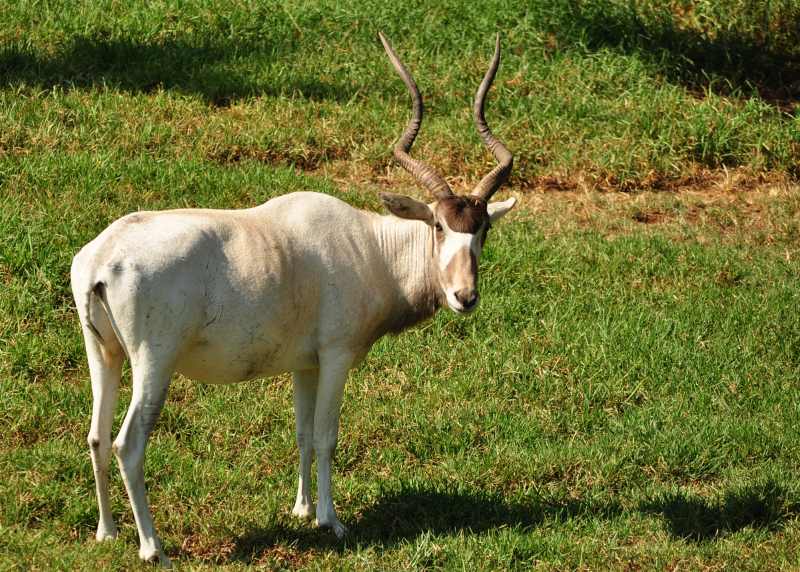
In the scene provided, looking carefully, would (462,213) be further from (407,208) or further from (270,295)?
(270,295)

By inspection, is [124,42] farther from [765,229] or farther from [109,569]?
[109,569]

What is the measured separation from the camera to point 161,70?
1305 cm

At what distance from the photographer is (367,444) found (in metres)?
8.17

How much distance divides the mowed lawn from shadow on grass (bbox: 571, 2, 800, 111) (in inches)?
1.4

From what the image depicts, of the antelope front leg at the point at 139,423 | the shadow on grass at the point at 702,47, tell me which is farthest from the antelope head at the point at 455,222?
the shadow on grass at the point at 702,47

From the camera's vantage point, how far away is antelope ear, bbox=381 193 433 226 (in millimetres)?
7074

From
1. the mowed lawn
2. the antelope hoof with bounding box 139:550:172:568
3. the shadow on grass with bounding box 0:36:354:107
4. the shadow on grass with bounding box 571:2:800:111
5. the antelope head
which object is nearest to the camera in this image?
the antelope hoof with bounding box 139:550:172:568

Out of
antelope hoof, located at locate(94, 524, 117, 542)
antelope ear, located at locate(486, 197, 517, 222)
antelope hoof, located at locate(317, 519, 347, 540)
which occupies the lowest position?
antelope hoof, located at locate(317, 519, 347, 540)

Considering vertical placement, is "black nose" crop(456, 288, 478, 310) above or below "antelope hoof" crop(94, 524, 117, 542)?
above

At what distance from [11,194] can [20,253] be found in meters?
1.16

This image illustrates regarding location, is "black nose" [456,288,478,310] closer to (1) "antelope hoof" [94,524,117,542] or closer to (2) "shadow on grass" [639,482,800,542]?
(2) "shadow on grass" [639,482,800,542]

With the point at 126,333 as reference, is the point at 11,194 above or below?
below

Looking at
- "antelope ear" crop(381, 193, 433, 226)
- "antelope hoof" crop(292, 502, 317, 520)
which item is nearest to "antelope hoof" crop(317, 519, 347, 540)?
"antelope hoof" crop(292, 502, 317, 520)

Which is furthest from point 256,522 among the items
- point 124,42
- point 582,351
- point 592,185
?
point 124,42
